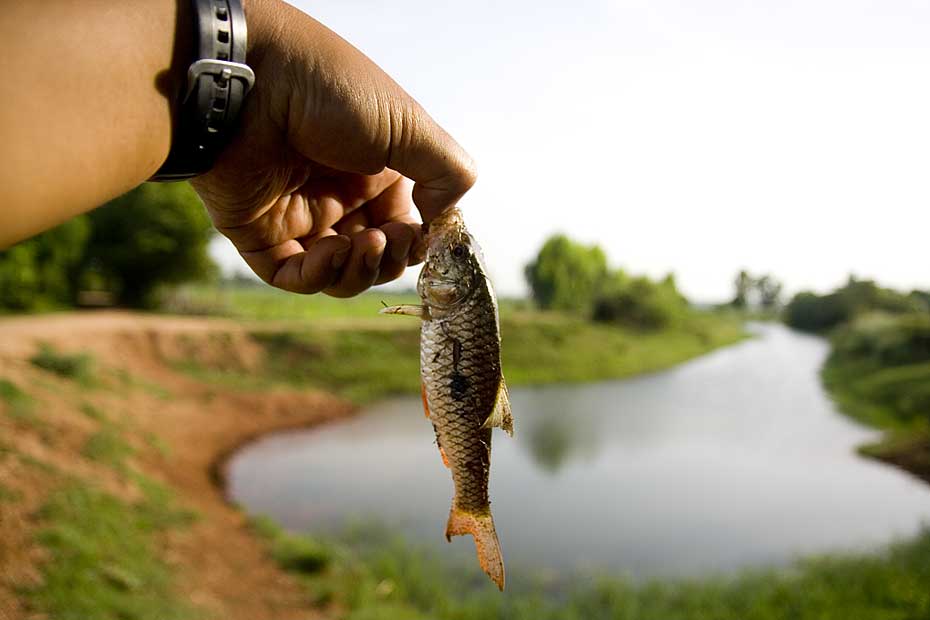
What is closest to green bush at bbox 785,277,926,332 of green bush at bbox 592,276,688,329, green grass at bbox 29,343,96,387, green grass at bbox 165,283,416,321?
green bush at bbox 592,276,688,329

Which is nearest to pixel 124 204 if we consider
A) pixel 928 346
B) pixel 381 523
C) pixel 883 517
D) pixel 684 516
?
pixel 381 523

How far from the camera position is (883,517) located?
1216 cm

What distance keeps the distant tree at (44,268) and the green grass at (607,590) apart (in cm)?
1563

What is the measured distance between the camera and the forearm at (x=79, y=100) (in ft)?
2.79

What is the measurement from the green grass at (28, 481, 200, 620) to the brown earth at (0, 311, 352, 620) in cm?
17

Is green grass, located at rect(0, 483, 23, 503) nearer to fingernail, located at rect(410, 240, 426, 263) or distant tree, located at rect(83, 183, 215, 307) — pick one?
fingernail, located at rect(410, 240, 426, 263)

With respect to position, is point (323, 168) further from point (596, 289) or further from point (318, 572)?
point (596, 289)

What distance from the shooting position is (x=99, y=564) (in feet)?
21.1

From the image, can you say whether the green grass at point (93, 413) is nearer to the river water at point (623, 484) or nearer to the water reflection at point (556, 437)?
the river water at point (623, 484)

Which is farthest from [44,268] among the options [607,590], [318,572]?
[607,590]

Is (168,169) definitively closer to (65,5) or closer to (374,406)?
(65,5)

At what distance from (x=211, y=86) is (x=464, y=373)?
76 centimetres

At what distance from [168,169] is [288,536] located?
30.9 feet

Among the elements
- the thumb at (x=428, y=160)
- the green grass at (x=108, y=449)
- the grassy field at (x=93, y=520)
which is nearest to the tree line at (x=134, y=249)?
the grassy field at (x=93, y=520)
